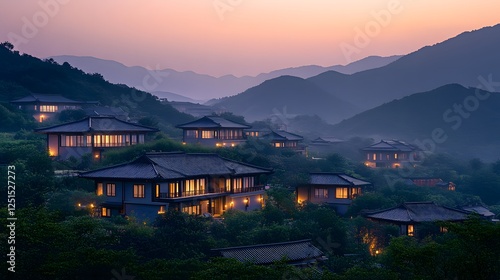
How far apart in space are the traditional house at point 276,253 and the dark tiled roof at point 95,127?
30629mm

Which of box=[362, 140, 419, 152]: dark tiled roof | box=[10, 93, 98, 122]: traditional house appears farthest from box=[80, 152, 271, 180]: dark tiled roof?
box=[362, 140, 419, 152]: dark tiled roof

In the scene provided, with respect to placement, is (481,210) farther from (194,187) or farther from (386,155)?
(194,187)

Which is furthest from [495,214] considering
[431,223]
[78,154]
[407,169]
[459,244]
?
[78,154]

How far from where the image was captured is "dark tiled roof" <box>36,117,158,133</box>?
56.5 m

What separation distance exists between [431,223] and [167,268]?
27559mm

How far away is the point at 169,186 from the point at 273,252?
12359 mm

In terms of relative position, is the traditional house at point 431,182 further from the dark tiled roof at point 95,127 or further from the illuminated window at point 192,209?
the illuminated window at point 192,209

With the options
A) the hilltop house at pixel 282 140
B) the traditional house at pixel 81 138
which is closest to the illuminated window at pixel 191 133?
the traditional house at pixel 81 138

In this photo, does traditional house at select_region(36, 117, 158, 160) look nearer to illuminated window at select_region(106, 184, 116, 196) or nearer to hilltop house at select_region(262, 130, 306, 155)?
illuminated window at select_region(106, 184, 116, 196)

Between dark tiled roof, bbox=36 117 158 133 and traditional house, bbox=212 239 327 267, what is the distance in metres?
30.6

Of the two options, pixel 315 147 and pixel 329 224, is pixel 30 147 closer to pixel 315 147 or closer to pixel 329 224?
pixel 329 224

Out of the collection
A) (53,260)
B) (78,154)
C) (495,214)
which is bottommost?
(495,214)

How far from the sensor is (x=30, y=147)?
170 ft

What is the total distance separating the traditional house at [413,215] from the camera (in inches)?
1809
